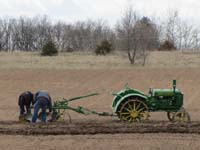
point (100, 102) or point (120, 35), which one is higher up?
point (120, 35)

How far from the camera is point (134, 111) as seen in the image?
660 inches

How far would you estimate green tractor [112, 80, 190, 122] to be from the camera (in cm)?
1673

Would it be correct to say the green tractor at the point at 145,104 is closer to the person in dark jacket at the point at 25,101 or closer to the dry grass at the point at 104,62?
the person in dark jacket at the point at 25,101

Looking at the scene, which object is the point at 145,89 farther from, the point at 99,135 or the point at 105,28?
the point at 105,28

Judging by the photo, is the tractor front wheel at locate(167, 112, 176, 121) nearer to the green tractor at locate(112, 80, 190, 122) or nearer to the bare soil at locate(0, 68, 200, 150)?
the green tractor at locate(112, 80, 190, 122)

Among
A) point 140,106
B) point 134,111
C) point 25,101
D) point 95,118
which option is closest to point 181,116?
point 140,106

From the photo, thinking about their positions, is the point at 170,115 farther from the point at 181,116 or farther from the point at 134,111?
the point at 134,111

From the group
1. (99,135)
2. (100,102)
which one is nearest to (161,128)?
(99,135)

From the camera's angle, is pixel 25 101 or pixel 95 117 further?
pixel 95 117

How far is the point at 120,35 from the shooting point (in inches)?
2007

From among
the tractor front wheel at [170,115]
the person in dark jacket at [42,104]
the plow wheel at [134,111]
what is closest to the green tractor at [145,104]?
the plow wheel at [134,111]

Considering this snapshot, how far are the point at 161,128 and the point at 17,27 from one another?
7790 cm

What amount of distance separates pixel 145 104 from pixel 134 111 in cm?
43

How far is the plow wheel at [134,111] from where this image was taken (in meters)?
16.7
